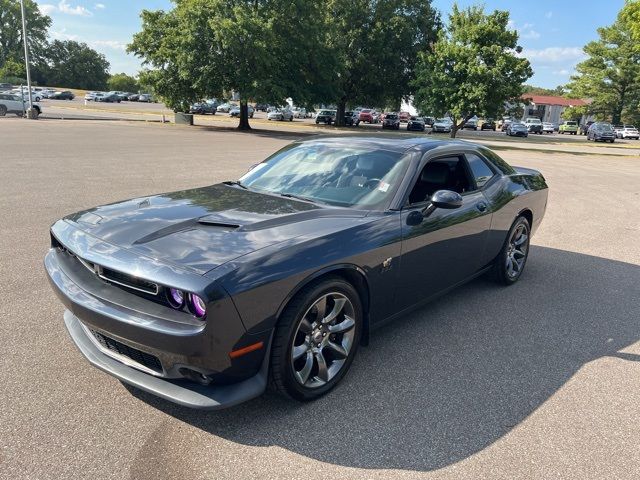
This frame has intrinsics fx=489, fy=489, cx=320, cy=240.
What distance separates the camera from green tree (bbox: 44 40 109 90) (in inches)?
3866

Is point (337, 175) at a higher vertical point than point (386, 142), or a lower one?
lower

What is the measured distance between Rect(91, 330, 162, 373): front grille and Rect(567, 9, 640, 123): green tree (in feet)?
230

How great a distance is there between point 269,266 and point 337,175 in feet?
5.06

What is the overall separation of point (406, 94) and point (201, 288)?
155ft

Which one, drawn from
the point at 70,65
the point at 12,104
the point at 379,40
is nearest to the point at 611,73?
the point at 379,40

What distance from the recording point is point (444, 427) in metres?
2.85

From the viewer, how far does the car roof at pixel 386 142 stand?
412cm

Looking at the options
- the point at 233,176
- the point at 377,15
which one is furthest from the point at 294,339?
the point at 377,15

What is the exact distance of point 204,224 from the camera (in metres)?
3.11

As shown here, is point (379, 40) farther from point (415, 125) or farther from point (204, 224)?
point (204, 224)

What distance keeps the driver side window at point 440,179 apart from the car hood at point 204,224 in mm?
684

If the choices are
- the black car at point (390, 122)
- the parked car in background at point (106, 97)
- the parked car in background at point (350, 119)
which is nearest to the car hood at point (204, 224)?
the black car at point (390, 122)

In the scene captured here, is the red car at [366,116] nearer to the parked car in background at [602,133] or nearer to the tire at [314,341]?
the parked car in background at [602,133]

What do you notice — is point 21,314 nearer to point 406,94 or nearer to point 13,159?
point 13,159
